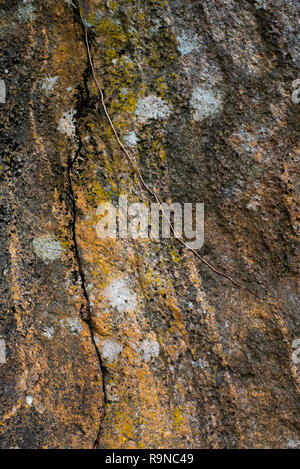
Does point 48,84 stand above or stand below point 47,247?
above

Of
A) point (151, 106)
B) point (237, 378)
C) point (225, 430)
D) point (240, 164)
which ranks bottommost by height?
point (225, 430)

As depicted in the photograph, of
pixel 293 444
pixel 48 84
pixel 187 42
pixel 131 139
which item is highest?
pixel 187 42

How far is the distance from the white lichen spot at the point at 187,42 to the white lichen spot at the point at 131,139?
0.88 feet

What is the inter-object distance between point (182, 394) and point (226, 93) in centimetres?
85

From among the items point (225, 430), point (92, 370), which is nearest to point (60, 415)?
point (92, 370)

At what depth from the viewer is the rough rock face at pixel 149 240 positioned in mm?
1120

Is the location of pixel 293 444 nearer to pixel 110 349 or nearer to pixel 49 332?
pixel 110 349

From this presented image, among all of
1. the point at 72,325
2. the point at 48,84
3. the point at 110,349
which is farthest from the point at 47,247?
the point at 48,84

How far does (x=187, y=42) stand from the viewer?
113 centimetres

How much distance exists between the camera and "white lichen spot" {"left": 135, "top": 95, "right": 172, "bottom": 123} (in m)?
1.15

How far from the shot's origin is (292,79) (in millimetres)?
1115

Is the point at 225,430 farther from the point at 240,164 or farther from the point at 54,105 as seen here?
the point at 54,105

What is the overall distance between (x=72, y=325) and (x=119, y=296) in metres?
0.16

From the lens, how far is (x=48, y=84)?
3.74ft
